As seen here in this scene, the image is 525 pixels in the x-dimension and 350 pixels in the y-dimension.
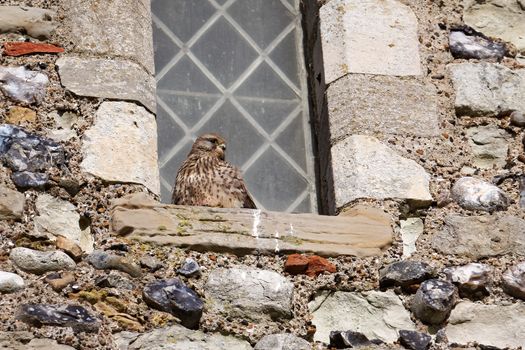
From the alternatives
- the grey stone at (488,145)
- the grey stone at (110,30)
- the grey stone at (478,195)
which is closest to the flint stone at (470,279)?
the grey stone at (478,195)

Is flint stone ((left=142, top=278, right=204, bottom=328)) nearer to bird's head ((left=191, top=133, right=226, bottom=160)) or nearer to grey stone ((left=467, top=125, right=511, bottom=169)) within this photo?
bird's head ((left=191, top=133, right=226, bottom=160))

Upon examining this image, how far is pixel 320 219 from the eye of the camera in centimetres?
508

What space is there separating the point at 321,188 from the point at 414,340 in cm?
104

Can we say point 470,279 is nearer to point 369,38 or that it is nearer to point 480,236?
point 480,236

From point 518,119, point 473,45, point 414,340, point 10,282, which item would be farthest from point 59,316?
point 473,45

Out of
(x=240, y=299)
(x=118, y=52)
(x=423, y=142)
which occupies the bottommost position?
(x=240, y=299)

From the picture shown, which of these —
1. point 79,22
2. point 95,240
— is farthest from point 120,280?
point 79,22

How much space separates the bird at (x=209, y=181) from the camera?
5.31m

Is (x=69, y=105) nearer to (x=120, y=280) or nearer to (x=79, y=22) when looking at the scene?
(x=79, y=22)

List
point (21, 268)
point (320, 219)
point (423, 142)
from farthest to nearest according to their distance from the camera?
point (423, 142) → point (320, 219) → point (21, 268)

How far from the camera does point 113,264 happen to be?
4.68m

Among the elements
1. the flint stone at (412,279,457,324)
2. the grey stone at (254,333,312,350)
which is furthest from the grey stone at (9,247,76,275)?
the flint stone at (412,279,457,324)

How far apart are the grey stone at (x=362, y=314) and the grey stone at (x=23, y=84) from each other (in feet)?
4.12

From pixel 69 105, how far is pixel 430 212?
54.5 inches
